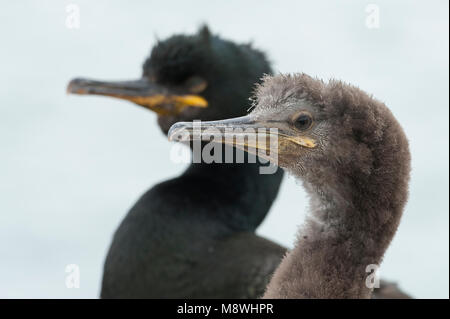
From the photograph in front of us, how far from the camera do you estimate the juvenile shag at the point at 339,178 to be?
3035 millimetres

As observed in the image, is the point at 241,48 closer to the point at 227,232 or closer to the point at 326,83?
the point at 227,232

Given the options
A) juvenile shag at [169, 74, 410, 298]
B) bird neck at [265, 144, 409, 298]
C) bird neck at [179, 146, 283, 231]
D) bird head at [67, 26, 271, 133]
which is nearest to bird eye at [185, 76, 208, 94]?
bird head at [67, 26, 271, 133]

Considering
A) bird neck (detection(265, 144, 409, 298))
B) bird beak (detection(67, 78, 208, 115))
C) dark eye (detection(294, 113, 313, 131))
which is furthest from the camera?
bird beak (detection(67, 78, 208, 115))

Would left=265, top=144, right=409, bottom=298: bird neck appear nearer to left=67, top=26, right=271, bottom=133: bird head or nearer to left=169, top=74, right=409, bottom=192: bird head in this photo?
left=169, top=74, right=409, bottom=192: bird head

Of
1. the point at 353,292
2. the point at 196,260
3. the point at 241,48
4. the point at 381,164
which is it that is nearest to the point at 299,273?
the point at 353,292

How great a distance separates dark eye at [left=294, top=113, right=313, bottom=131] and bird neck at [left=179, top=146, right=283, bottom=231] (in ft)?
7.98

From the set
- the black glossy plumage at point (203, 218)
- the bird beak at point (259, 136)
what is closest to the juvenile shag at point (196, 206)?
the black glossy plumage at point (203, 218)

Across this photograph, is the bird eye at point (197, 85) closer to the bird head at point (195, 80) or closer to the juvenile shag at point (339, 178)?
the bird head at point (195, 80)

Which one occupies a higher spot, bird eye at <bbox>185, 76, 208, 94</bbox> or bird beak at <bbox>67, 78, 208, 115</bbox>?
bird eye at <bbox>185, 76, 208, 94</bbox>

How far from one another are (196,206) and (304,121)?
8.03ft

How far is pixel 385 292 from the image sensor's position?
204 inches

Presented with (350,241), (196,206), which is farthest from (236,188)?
(350,241)

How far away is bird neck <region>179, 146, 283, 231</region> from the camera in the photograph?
560 cm
